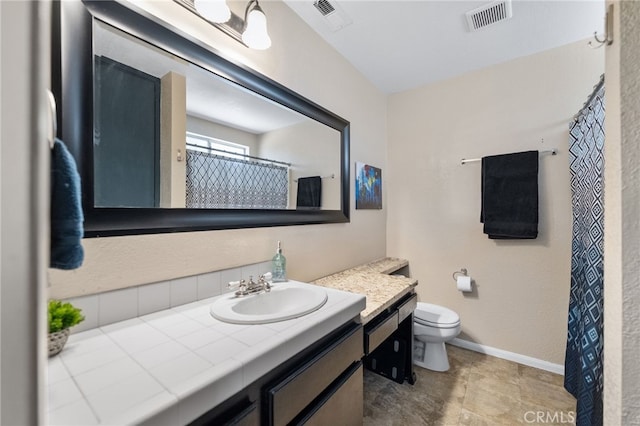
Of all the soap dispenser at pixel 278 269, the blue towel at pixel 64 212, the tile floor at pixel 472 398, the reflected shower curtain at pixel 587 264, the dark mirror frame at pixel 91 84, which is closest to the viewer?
the blue towel at pixel 64 212

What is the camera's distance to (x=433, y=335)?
187 centimetres

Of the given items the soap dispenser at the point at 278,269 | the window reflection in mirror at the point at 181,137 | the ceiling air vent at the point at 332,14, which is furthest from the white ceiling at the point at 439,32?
the soap dispenser at the point at 278,269

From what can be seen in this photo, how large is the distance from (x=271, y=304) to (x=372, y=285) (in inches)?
28.1

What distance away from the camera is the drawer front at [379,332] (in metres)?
1.23

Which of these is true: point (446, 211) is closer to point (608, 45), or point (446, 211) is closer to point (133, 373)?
point (608, 45)

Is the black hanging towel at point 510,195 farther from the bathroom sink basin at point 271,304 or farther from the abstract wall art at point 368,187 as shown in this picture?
the bathroom sink basin at point 271,304

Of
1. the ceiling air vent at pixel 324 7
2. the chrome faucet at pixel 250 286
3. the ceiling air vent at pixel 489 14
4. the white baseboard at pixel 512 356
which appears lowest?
the white baseboard at pixel 512 356

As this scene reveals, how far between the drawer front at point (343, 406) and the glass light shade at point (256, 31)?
1551mm

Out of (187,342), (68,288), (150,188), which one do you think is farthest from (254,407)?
(150,188)

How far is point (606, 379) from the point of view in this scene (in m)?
0.71

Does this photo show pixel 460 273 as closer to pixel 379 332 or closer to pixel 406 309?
pixel 406 309

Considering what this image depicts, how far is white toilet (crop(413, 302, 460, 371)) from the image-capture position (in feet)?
6.12

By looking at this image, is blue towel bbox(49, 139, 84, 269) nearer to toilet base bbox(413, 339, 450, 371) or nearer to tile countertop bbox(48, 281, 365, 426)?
tile countertop bbox(48, 281, 365, 426)

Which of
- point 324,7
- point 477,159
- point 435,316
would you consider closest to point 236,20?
point 324,7
